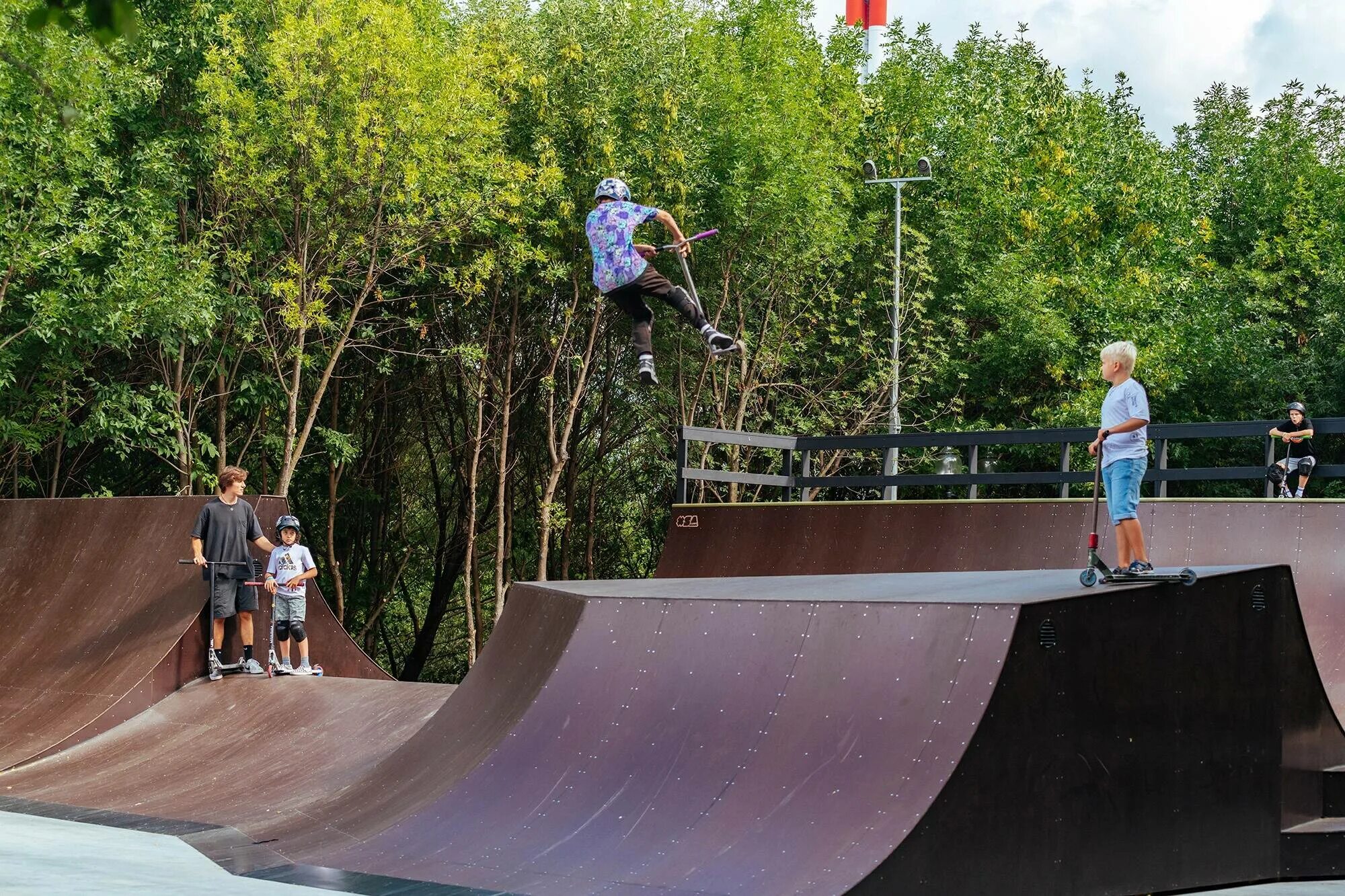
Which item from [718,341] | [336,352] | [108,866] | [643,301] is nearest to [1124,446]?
[718,341]

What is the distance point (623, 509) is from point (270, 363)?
11.0 meters

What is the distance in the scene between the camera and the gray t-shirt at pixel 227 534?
37.2 ft

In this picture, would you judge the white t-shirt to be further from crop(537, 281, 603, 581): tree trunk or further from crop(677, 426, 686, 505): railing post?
crop(537, 281, 603, 581): tree trunk

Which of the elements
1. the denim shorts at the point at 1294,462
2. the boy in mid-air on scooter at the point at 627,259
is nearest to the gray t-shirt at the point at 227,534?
the boy in mid-air on scooter at the point at 627,259

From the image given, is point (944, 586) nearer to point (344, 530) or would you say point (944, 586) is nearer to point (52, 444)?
point (52, 444)

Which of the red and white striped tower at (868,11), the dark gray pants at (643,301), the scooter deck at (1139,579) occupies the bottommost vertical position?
the scooter deck at (1139,579)

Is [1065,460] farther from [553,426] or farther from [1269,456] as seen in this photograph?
Answer: [553,426]

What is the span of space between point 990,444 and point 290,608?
23.6 feet

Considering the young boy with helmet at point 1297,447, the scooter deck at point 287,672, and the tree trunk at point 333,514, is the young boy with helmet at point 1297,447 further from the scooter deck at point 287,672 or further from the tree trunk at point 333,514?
the tree trunk at point 333,514

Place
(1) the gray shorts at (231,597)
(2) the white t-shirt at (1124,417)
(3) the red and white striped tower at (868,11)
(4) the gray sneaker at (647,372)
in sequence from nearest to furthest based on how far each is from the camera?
(2) the white t-shirt at (1124,417), (4) the gray sneaker at (647,372), (1) the gray shorts at (231,597), (3) the red and white striped tower at (868,11)

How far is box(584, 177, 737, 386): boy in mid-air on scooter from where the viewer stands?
9.05 m

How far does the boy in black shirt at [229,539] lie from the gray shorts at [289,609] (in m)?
0.24

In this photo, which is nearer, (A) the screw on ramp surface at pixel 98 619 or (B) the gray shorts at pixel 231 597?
(A) the screw on ramp surface at pixel 98 619

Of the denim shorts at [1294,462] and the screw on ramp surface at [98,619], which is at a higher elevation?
the denim shorts at [1294,462]
